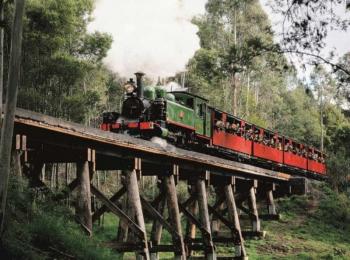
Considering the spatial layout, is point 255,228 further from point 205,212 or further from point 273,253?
point 205,212

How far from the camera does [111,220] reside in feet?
91.2

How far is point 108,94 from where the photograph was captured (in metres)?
40.9

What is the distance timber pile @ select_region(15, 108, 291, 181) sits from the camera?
889 centimetres

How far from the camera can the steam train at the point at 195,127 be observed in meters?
15.9

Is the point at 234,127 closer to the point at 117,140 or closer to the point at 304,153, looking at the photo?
the point at 304,153

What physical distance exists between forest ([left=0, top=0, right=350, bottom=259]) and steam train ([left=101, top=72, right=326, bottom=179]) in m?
1.60

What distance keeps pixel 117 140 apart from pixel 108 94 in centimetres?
3034

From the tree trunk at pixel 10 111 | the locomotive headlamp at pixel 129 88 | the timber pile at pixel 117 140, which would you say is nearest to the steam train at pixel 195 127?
the locomotive headlamp at pixel 129 88

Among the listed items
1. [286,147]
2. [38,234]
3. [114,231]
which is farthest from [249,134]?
[38,234]

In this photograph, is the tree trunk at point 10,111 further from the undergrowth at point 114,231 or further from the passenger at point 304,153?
the passenger at point 304,153

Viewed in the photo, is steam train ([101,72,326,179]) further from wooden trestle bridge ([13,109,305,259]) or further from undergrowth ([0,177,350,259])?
undergrowth ([0,177,350,259])

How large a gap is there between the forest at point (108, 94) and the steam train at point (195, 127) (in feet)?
5.25

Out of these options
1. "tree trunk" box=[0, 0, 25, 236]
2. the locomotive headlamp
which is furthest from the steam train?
"tree trunk" box=[0, 0, 25, 236]

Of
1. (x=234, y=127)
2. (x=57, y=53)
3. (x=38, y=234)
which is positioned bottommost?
(x=38, y=234)
